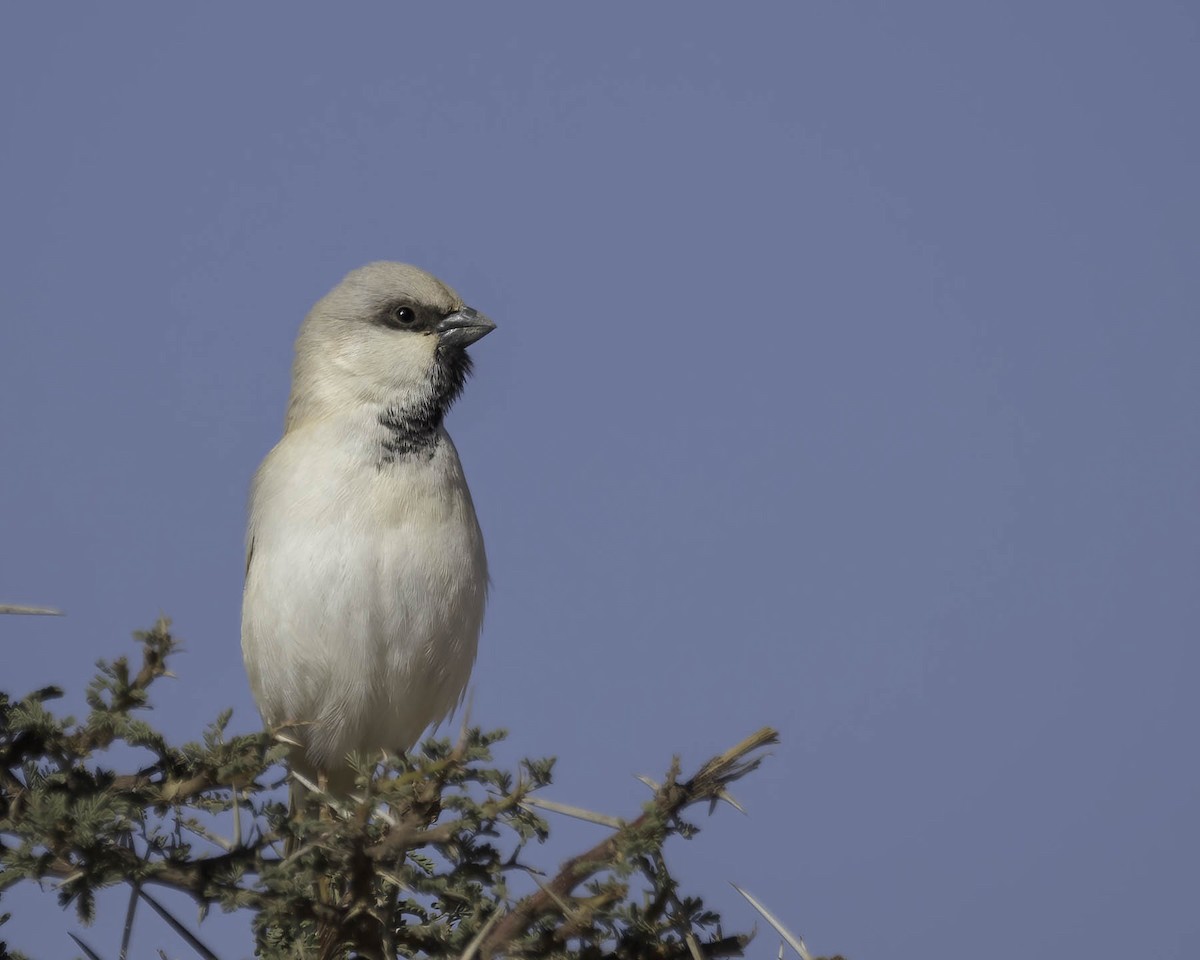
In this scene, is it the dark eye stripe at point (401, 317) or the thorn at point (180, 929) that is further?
the dark eye stripe at point (401, 317)

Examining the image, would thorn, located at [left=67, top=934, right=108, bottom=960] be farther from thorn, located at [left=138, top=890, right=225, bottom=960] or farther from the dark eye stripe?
the dark eye stripe

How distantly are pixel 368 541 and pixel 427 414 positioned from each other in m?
0.87

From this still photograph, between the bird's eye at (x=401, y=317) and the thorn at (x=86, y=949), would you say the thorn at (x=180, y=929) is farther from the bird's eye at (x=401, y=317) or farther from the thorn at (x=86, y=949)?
the bird's eye at (x=401, y=317)

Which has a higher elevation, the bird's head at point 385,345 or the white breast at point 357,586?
the bird's head at point 385,345

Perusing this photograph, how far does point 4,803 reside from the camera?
10.4 feet

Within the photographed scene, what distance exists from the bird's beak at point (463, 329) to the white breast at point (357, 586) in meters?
0.61

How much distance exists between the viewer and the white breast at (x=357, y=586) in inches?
240

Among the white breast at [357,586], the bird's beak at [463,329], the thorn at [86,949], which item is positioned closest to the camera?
the thorn at [86,949]

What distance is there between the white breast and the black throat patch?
51mm

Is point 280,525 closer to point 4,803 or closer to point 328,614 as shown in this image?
point 328,614

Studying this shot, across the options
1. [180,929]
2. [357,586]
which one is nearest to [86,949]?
[180,929]

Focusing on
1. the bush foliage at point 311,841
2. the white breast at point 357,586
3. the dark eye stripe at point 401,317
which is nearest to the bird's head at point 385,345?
the dark eye stripe at point 401,317

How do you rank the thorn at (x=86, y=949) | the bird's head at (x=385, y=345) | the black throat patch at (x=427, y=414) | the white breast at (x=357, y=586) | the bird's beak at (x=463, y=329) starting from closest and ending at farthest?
the thorn at (x=86, y=949)
the white breast at (x=357, y=586)
the black throat patch at (x=427, y=414)
the bird's head at (x=385, y=345)
the bird's beak at (x=463, y=329)

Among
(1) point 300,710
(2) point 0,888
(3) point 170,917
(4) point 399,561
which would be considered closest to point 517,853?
(3) point 170,917
